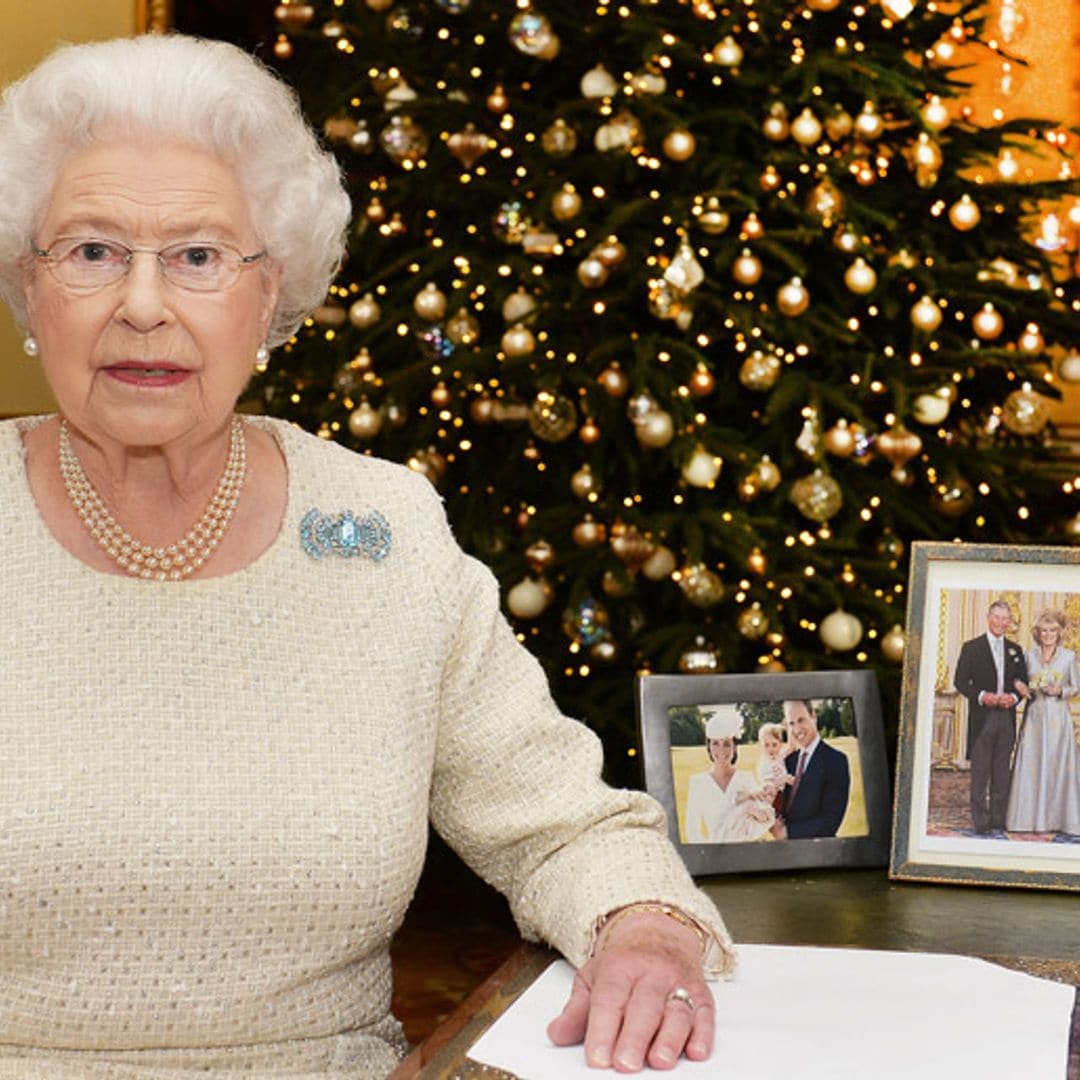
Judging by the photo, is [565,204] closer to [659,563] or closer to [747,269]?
[747,269]

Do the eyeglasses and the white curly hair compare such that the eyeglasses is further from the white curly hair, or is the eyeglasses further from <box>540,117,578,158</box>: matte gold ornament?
<box>540,117,578,158</box>: matte gold ornament

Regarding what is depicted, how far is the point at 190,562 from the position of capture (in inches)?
67.4

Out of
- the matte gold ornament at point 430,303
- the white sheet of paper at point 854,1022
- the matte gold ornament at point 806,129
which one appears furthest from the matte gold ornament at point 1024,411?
the white sheet of paper at point 854,1022

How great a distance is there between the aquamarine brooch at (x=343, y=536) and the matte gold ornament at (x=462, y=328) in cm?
154

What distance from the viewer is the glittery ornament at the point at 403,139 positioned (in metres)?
3.35

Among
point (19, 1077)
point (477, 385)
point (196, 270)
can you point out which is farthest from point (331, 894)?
point (477, 385)

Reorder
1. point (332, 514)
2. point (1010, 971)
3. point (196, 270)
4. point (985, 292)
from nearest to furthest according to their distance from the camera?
point (1010, 971), point (196, 270), point (332, 514), point (985, 292)

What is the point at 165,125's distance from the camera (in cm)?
161

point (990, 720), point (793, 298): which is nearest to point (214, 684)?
point (990, 720)

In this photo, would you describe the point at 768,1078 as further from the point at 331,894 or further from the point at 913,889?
the point at 913,889

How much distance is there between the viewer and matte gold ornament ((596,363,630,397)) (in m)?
3.12

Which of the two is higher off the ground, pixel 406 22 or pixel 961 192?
pixel 406 22

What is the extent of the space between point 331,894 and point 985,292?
2136 mm

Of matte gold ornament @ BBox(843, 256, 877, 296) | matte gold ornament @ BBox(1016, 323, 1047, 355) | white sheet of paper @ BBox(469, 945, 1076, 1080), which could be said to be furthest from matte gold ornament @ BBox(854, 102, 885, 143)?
white sheet of paper @ BBox(469, 945, 1076, 1080)
